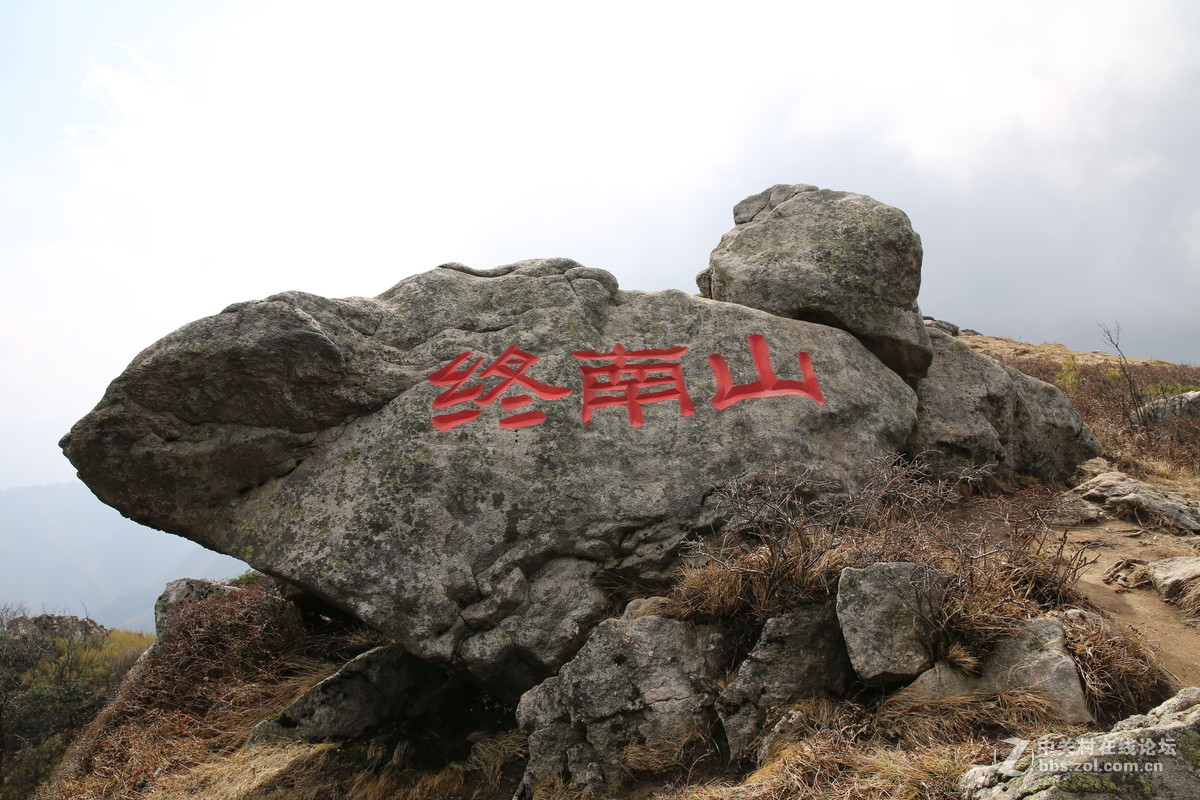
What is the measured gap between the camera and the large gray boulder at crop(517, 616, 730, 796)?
14.9ft

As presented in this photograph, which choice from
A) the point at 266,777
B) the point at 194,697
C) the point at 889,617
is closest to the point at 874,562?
the point at 889,617

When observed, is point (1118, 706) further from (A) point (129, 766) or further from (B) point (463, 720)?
(A) point (129, 766)

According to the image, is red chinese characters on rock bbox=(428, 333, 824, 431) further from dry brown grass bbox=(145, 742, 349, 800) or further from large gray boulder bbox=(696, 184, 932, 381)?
dry brown grass bbox=(145, 742, 349, 800)

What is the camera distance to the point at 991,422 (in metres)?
8.78

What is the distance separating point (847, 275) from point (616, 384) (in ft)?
11.0

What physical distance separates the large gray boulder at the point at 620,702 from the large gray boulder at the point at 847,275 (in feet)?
14.8

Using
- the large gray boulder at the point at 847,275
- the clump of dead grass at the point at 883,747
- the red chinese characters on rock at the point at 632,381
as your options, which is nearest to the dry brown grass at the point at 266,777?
the clump of dead grass at the point at 883,747

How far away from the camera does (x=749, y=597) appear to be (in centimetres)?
495

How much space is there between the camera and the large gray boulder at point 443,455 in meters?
5.48

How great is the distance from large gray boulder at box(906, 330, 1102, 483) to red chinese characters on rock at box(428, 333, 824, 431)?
2.26 metres

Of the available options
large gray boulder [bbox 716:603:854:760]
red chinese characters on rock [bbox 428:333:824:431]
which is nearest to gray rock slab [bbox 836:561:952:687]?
large gray boulder [bbox 716:603:854:760]

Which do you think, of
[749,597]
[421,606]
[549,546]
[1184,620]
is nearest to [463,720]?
[421,606]

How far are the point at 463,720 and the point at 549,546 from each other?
70.7 inches

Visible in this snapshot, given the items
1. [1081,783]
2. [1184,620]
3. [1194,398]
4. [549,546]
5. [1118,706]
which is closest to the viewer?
[1081,783]
